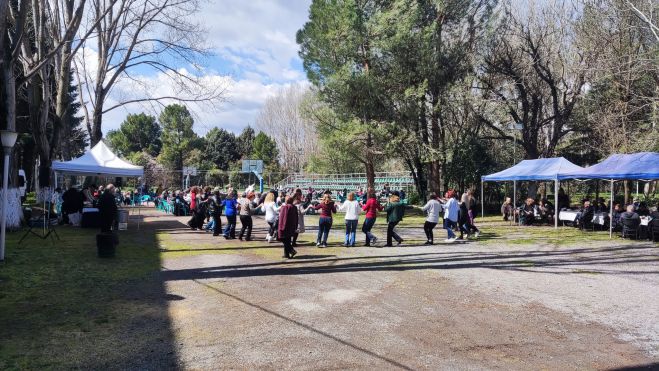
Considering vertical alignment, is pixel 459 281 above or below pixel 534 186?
below

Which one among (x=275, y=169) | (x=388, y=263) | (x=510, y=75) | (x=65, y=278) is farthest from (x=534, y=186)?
(x=275, y=169)

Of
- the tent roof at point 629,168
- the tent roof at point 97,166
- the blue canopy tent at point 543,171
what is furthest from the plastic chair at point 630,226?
the tent roof at point 97,166

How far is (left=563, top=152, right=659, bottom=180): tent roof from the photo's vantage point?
44.8 ft

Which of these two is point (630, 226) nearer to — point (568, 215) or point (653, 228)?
point (653, 228)

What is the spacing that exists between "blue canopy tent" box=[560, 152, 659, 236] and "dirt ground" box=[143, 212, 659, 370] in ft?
12.2

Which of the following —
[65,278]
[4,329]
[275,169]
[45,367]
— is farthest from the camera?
[275,169]

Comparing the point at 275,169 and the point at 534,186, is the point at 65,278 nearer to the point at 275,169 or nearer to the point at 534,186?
the point at 534,186

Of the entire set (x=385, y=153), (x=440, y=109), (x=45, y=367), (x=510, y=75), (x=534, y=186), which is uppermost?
(x=510, y=75)

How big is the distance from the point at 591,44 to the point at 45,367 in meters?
22.8

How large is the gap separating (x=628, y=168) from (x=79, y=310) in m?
15.1

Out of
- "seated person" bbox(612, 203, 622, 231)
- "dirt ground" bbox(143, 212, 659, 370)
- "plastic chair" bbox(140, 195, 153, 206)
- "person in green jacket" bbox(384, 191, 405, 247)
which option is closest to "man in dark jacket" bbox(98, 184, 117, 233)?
"dirt ground" bbox(143, 212, 659, 370)

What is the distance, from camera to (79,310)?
6098 millimetres

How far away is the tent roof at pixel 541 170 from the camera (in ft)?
57.0

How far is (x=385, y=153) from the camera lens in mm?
24656
